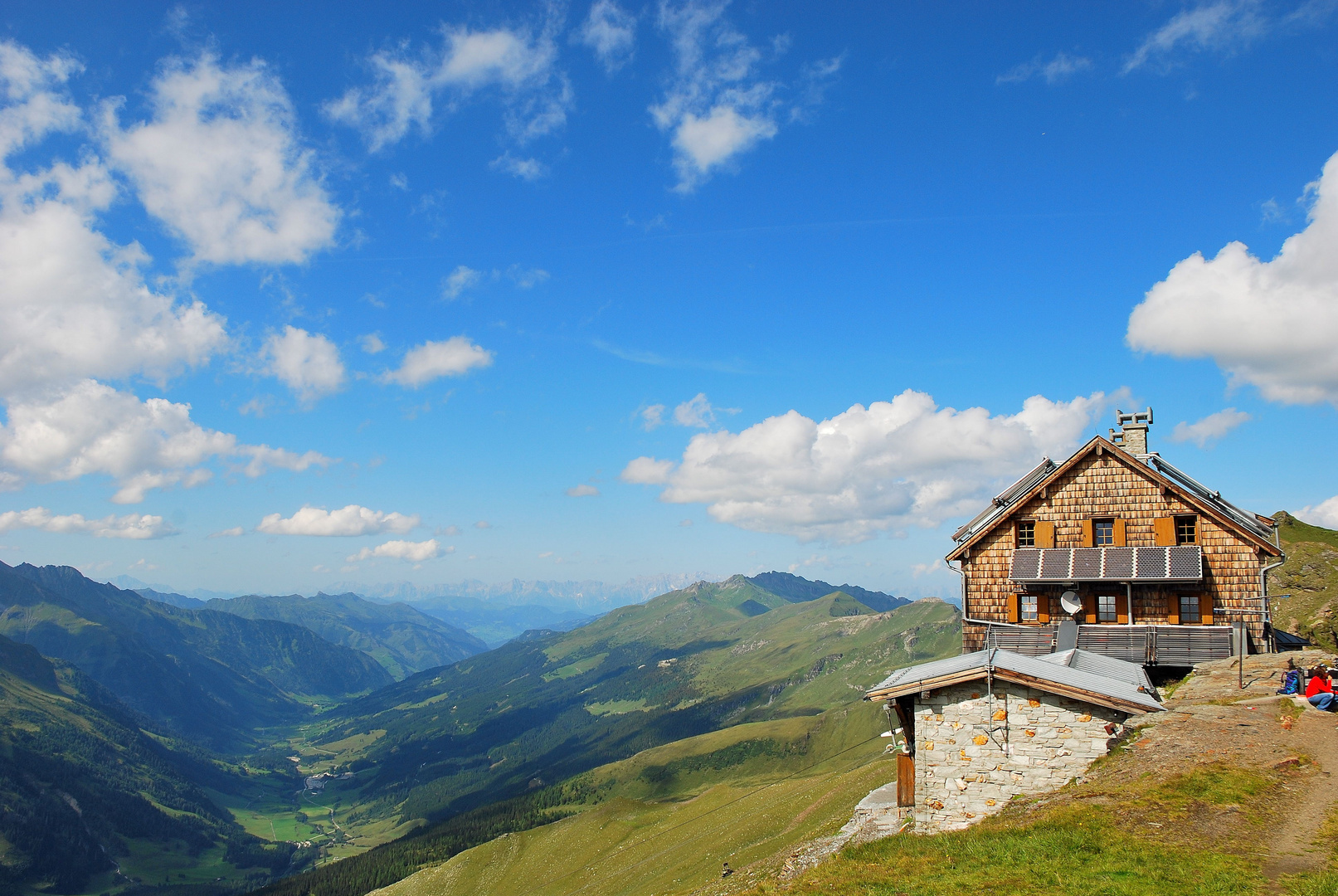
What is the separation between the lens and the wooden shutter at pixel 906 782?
93.1 feet

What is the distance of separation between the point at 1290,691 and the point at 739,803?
3444 inches

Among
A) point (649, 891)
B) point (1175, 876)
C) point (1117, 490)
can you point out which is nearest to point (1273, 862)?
point (1175, 876)

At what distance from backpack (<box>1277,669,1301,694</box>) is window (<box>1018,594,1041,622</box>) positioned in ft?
59.3

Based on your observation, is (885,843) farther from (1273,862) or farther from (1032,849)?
(1273,862)

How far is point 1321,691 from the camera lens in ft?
88.9

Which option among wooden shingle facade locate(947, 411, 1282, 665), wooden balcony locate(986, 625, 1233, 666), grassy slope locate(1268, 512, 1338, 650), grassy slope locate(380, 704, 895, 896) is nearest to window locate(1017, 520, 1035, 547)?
wooden shingle facade locate(947, 411, 1282, 665)

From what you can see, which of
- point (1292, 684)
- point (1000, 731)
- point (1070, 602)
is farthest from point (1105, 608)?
point (1000, 731)

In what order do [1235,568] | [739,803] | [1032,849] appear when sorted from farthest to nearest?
[739,803] < [1235,568] < [1032,849]

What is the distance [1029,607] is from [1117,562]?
6.03 metres

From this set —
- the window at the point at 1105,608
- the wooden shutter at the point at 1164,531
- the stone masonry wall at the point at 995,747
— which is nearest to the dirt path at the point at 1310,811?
the stone masonry wall at the point at 995,747

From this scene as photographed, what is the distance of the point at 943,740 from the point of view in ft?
84.0

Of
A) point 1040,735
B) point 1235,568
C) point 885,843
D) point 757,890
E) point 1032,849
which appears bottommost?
point 757,890

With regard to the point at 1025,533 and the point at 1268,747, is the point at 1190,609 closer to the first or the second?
the point at 1025,533

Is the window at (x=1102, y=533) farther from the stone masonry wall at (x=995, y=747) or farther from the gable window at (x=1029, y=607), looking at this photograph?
the stone masonry wall at (x=995, y=747)
